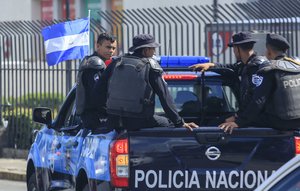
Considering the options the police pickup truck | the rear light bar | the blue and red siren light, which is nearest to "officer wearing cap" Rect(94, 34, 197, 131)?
the police pickup truck

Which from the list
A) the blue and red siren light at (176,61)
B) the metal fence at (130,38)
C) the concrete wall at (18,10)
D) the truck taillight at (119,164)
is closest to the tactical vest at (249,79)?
the blue and red siren light at (176,61)

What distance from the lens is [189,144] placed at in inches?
280

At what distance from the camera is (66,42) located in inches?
562

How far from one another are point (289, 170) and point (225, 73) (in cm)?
455

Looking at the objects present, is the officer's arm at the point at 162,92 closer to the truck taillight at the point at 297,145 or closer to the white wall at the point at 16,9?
the truck taillight at the point at 297,145

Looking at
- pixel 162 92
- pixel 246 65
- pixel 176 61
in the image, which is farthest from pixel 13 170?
pixel 162 92

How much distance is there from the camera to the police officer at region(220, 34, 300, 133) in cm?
734

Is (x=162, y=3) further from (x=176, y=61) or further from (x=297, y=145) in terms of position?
(x=297, y=145)

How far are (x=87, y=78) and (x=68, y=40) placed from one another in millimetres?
5859

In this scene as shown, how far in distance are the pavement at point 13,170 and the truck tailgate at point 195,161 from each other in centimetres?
893

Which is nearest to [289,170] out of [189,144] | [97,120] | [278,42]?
[189,144]

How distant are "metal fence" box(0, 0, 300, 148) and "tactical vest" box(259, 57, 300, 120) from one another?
5361 millimetres

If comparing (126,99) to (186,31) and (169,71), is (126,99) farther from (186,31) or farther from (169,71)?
(186,31)

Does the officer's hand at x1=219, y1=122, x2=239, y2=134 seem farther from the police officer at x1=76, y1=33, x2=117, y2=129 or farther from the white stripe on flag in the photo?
the white stripe on flag
